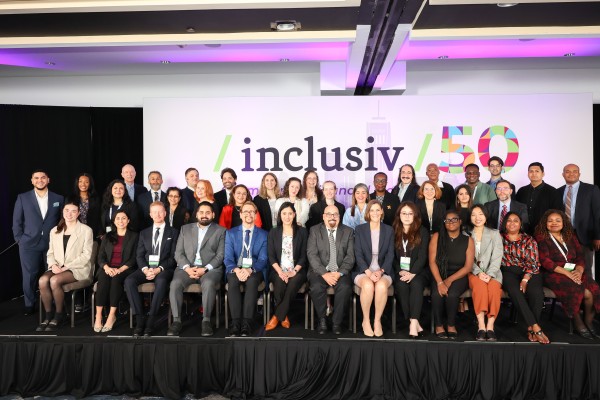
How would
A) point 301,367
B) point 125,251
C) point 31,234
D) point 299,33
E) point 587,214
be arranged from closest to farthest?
point 301,367 < point 125,251 < point 299,33 < point 587,214 < point 31,234

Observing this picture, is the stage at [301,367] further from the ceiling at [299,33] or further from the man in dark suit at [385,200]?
the ceiling at [299,33]

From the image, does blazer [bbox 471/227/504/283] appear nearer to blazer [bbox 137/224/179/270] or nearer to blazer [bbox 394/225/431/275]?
blazer [bbox 394/225/431/275]

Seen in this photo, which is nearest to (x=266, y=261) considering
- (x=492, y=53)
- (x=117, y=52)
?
(x=117, y=52)

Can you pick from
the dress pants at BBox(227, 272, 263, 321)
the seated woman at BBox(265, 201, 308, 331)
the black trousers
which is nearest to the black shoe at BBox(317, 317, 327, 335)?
the seated woman at BBox(265, 201, 308, 331)

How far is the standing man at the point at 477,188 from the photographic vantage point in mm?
5336

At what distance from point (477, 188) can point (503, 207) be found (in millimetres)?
583

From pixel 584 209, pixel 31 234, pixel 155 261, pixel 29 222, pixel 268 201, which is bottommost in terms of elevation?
pixel 155 261

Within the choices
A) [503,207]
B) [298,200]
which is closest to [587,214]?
[503,207]

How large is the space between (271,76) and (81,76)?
2.69 meters

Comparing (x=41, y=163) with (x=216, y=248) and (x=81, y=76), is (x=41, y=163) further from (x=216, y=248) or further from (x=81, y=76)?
(x=216, y=248)

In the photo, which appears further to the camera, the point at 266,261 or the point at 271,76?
the point at 271,76

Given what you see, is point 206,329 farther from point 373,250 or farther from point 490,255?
point 490,255

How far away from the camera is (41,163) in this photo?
21.7 ft

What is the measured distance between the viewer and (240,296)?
4312mm
